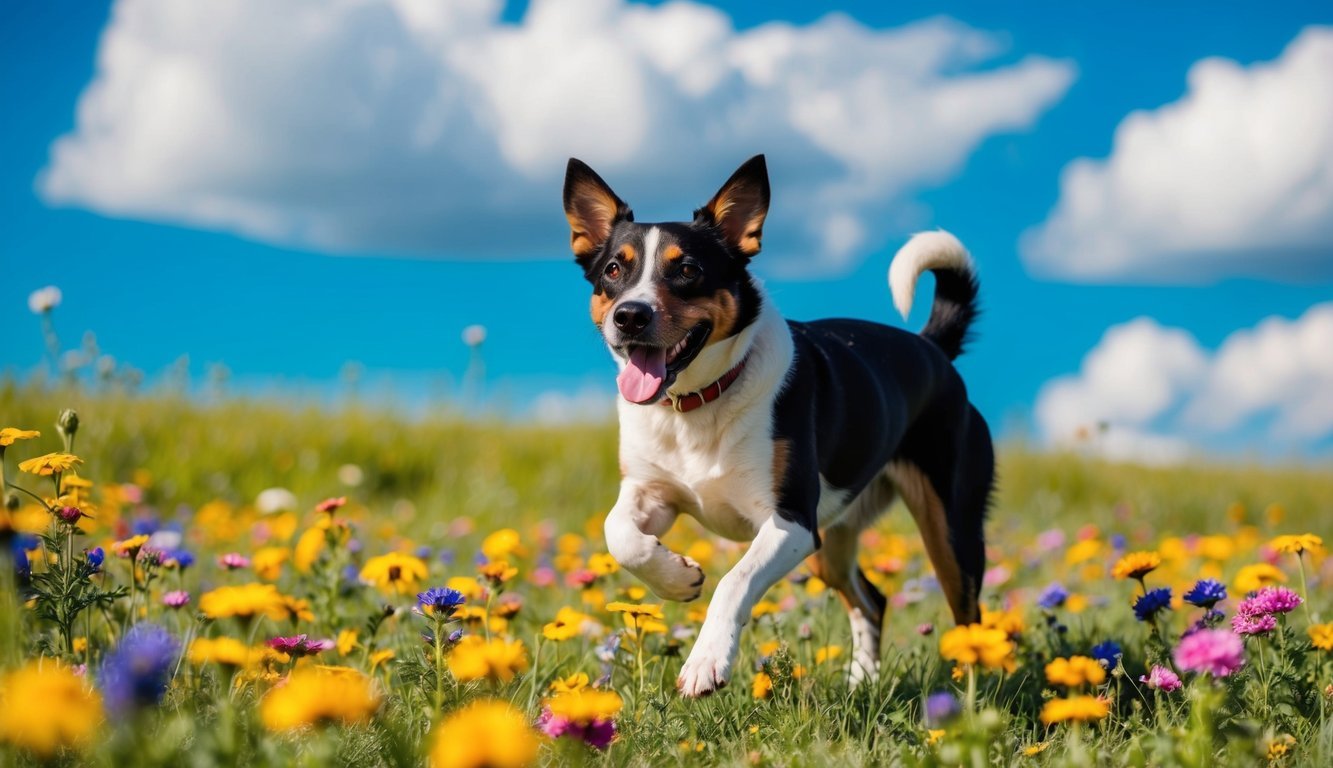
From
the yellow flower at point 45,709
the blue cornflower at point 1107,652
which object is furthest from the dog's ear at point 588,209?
the yellow flower at point 45,709

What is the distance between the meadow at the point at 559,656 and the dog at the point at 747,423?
0.69 feet

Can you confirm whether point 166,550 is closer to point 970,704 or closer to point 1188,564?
point 970,704

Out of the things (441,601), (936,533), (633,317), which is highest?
(633,317)

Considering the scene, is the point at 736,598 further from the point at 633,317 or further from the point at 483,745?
the point at 483,745

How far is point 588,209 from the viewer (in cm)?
421

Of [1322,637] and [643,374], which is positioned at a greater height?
[643,374]

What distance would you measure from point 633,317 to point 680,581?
2.71ft

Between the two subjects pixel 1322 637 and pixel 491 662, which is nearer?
pixel 491 662

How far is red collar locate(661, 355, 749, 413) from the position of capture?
374cm

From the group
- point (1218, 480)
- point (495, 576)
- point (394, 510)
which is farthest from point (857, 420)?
point (1218, 480)

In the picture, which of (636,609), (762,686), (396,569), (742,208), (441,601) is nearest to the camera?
(441,601)

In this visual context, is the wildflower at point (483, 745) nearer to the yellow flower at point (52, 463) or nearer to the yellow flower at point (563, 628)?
the yellow flower at point (563, 628)

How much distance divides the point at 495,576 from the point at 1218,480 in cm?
1171

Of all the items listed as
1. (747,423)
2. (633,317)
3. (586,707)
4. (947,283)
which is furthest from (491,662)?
(947,283)
